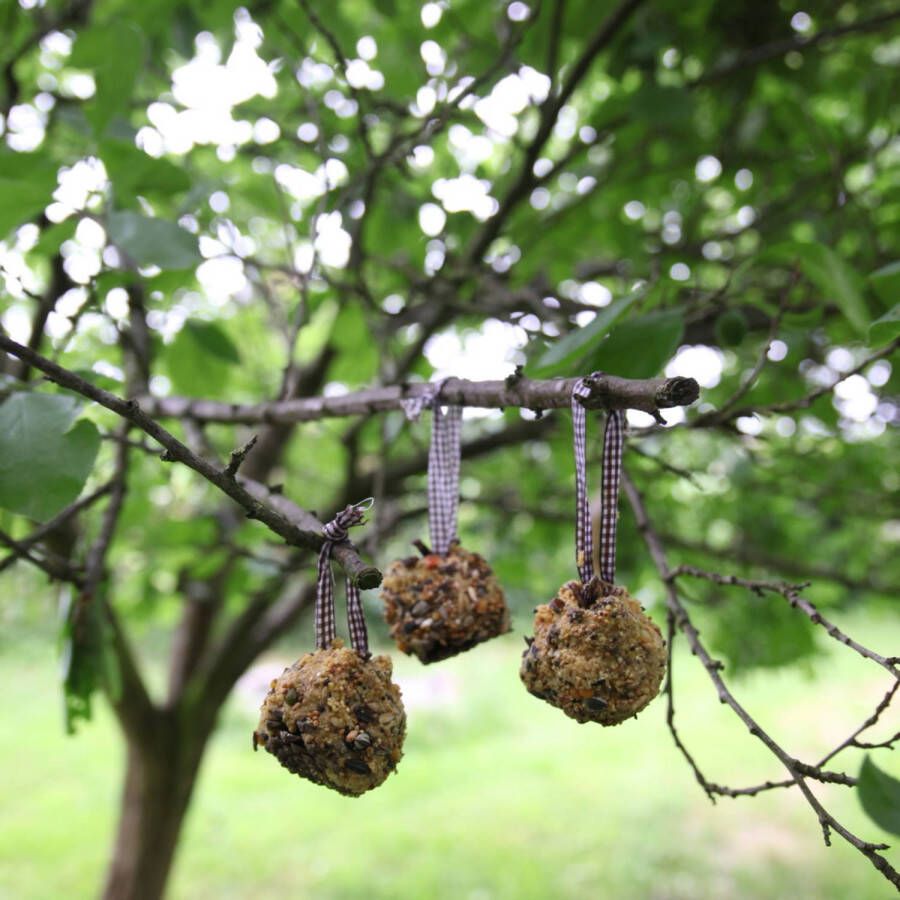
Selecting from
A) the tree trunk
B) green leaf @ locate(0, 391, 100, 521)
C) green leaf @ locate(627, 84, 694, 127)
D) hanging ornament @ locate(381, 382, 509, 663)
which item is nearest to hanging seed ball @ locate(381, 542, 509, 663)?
hanging ornament @ locate(381, 382, 509, 663)

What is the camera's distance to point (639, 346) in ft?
2.97

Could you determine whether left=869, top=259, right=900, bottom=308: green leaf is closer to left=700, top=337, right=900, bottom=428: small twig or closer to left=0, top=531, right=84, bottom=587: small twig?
left=700, top=337, right=900, bottom=428: small twig

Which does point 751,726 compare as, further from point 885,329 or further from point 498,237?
point 498,237

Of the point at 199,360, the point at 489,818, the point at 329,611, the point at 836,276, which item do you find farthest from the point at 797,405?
the point at 489,818

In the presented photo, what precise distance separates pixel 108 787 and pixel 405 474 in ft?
16.1

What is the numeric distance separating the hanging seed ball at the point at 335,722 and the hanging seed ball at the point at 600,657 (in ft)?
0.46

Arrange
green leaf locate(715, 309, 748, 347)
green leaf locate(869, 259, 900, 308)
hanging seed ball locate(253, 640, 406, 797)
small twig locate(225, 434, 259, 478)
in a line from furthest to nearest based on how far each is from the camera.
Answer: green leaf locate(715, 309, 748, 347) → green leaf locate(869, 259, 900, 308) → hanging seed ball locate(253, 640, 406, 797) → small twig locate(225, 434, 259, 478)

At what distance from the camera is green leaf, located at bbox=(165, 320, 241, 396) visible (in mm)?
1526

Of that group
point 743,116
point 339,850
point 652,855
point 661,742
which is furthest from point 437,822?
point 743,116

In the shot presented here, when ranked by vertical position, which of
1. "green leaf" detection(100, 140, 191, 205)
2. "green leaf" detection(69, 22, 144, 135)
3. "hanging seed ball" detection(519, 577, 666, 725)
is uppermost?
"green leaf" detection(69, 22, 144, 135)

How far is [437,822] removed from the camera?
541 centimetres

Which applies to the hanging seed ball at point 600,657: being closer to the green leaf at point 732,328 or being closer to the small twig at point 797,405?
the small twig at point 797,405

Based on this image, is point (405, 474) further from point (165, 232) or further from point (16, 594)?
point (16, 594)

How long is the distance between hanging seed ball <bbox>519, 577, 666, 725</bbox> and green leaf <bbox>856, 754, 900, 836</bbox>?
285 mm
